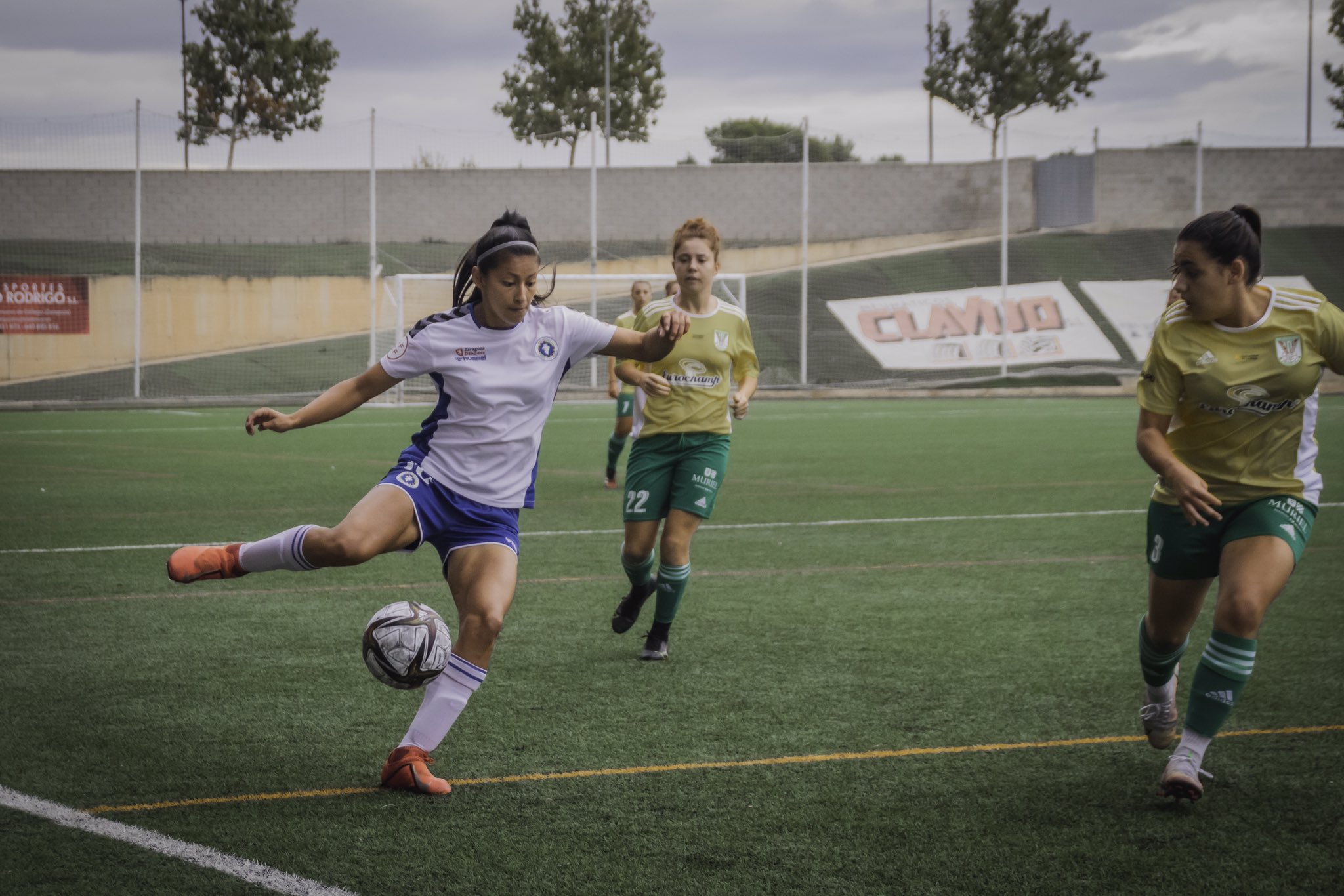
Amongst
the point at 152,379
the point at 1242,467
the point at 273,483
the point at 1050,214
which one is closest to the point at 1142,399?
the point at 1242,467

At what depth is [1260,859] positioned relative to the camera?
3564 millimetres

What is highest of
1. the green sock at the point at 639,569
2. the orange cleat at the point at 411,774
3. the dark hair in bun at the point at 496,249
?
the dark hair in bun at the point at 496,249

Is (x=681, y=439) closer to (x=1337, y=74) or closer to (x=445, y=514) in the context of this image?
(x=445, y=514)

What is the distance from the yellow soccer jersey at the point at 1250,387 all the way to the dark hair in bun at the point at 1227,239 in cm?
19

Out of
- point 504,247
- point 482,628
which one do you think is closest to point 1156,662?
point 482,628

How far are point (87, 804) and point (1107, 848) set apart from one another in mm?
3108

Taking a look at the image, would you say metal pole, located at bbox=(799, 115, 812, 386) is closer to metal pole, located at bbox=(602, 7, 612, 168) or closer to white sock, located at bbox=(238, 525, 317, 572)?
metal pole, located at bbox=(602, 7, 612, 168)

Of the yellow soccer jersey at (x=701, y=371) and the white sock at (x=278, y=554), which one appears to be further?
the yellow soccer jersey at (x=701, y=371)

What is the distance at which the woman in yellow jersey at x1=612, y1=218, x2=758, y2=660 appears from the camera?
630 centimetres

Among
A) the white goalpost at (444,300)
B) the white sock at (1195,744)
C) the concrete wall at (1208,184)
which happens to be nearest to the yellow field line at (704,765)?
the white sock at (1195,744)

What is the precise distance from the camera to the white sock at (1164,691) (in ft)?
14.7

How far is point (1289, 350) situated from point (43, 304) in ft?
111

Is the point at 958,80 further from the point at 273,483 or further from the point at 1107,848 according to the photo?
the point at 1107,848

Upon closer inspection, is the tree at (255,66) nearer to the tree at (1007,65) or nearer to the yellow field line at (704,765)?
the tree at (1007,65)
